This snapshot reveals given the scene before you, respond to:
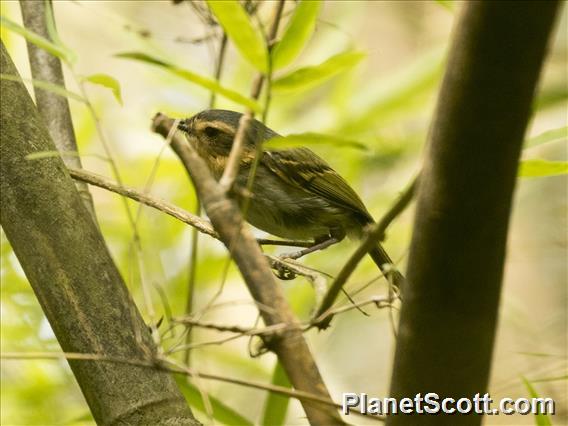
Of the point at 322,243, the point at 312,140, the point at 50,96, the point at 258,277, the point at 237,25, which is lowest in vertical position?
the point at 258,277

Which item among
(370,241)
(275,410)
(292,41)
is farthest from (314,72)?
(275,410)

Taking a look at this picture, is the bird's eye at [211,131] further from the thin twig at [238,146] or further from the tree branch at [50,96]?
the thin twig at [238,146]

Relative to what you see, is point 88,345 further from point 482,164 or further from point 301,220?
point 301,220

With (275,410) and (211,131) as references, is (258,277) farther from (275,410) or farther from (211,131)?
(211,131)

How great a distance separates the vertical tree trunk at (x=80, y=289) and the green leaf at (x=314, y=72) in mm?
423

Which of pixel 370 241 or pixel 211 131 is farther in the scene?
pixel 211 131

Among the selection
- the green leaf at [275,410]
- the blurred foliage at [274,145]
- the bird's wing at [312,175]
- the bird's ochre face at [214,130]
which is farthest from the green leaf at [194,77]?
the bird's wing at [312,175]

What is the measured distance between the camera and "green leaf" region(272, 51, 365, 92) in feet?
3.14

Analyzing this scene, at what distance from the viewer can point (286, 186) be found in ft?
7.64

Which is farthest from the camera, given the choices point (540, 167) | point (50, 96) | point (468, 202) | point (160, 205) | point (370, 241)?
point (50, 96)

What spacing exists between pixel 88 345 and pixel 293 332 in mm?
484

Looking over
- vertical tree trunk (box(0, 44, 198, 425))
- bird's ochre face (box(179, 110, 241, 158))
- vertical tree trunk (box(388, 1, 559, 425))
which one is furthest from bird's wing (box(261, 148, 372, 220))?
vertical tree trunk (box(388, 1, 559, 425))

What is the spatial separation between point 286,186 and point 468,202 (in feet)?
5.38

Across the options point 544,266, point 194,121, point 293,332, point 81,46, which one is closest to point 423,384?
point 293,332
